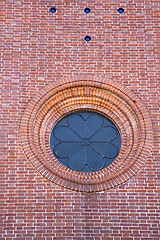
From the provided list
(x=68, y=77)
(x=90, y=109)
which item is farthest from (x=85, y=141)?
(x=68, y=77)

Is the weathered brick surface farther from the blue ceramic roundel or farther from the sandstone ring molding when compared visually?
the blue ceramic roundel

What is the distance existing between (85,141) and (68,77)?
1.59m

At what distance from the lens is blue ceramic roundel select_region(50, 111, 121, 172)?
46.4ft

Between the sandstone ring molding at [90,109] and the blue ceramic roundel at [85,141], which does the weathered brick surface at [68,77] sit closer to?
the sandstone ring molding at [90,109]

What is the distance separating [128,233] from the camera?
1295cm

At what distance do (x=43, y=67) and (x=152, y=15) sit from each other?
3.12m

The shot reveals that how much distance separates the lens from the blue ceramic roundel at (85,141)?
14.1 m

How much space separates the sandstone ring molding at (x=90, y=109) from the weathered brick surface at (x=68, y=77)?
14cm

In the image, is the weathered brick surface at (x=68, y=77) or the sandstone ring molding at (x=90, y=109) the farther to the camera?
the sandstone ring molding at (x=90, y=109)

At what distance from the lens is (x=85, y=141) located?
47.2ft

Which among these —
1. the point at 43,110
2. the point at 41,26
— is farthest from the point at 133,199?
the point at 41,26

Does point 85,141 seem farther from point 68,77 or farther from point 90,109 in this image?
point 68,77

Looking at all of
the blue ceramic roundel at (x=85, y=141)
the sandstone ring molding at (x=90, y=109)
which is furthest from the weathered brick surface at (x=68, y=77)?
the blue ceramic roundel at (x=85, y=141)

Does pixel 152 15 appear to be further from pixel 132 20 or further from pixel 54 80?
pixel 54 80
